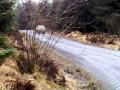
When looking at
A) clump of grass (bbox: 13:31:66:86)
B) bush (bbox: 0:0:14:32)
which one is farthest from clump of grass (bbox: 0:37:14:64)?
bush (bbox: 0:0:14:32)

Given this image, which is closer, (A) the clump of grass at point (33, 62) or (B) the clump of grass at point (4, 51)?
(B) the clump of grass at point (4, 51)

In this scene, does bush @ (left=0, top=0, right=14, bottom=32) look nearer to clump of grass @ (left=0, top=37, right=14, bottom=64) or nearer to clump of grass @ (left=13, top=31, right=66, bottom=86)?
clump of grass @ (left=0, top=37, right=14, bottom=64)

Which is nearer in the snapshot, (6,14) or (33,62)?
(33,62)

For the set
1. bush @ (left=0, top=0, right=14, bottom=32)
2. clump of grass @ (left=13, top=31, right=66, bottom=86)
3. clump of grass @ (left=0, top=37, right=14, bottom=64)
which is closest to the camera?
clump of grass @ (left=0, top=37, right=14, bottom=64)

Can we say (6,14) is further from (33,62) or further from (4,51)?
(4,51)

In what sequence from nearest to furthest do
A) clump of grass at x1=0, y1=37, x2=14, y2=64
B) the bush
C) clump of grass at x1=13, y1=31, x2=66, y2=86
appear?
clump of grass at x1=0, y1=37, x2=14, y2=64
clump of grass at x1=13, y1=31, x2=66, y2=86
the bush

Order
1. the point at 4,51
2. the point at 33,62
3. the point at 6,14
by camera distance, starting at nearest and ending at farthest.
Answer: the point at 4,51
the point at 33,62
the point at 6,14

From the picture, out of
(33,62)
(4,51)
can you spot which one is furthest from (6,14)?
(4,51)

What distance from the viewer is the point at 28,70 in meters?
9.95

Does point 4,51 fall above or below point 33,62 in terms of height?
above

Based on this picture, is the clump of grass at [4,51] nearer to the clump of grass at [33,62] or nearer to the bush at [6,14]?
the clump of grass at [33,62]

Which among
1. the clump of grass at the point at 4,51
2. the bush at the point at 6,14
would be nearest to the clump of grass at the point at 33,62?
the clump of grass at the point at 4,51

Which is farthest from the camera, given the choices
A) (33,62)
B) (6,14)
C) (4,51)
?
(6,14)

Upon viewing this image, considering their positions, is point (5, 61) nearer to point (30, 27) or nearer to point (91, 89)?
point (30, 27)
